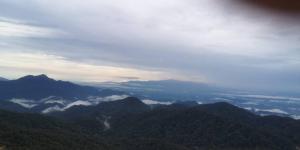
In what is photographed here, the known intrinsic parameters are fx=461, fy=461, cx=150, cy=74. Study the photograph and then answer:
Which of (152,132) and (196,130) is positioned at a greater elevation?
(196,130)

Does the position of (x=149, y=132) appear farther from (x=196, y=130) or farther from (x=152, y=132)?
(x=196, y=130)

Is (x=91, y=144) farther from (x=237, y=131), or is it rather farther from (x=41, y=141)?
(x=237, y=131)

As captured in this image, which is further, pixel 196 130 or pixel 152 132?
pixel 152 132

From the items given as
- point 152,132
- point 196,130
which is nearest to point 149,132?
point 152,132

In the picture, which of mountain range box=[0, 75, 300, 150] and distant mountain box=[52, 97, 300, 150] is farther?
distant mountain box=[52, 97, 300, 150]

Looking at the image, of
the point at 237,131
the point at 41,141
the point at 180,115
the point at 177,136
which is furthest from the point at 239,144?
the point at 41,141

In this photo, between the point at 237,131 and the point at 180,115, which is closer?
the point at 237,131

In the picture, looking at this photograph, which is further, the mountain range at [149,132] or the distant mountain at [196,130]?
the distant mountain at [196,130]

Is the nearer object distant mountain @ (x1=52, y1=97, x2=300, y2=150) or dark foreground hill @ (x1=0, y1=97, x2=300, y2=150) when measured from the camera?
dark foreground hill @ (x1=0, y1=97, x2=300, y2=150)
